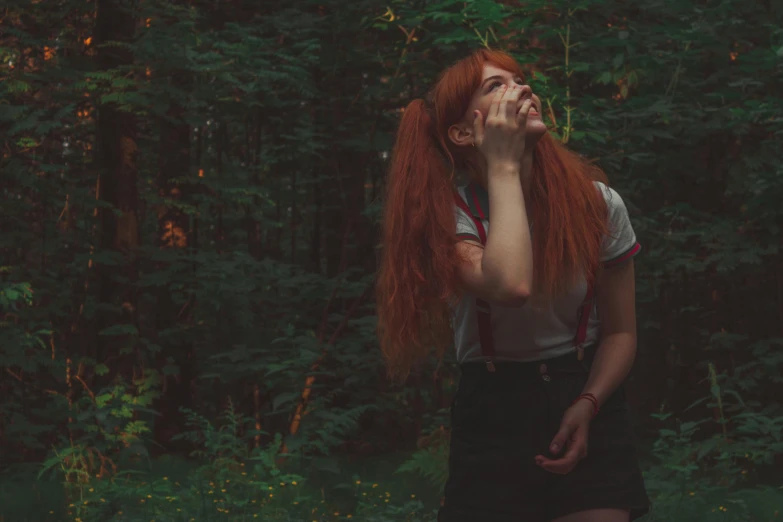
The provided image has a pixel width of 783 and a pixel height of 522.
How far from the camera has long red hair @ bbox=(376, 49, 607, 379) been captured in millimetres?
2188

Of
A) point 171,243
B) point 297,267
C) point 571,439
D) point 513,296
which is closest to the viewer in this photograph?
point 513,296

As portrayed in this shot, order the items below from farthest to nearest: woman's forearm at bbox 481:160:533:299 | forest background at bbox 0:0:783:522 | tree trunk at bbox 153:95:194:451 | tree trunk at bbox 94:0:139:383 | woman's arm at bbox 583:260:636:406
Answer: tree trunk at bbox 153:95:194:451, tree trunk at bbox 94:0:139:383, forest background at bbox 0:0:783:522, woman's arm at bbox 583:260:636:406, woman's forearm at bbox 481:160:533:299

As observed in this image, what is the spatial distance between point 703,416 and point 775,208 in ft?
11.2

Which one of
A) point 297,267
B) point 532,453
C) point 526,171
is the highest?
point 526,171

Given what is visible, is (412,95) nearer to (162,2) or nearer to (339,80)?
(339,80)

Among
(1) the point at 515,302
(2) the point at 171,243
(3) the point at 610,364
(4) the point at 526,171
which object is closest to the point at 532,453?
(3) the point at 610,364

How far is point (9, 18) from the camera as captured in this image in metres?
8.19

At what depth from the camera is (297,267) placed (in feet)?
32.9

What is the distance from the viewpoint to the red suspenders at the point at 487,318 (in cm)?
221

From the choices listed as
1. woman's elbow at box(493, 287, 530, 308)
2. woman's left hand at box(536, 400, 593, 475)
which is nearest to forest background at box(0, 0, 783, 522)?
woman's left hand at box(536, 400, 593, 475)

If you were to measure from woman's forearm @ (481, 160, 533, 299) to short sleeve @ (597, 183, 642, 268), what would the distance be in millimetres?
278

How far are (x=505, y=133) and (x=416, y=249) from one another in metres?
0.35

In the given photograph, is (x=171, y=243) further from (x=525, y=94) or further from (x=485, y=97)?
(x=525, y=94)

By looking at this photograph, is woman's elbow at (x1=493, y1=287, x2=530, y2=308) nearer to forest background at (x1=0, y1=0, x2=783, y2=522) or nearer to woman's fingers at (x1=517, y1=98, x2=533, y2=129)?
woman's fingers at (x1=517, y1=98, x2=533, y2=129)
